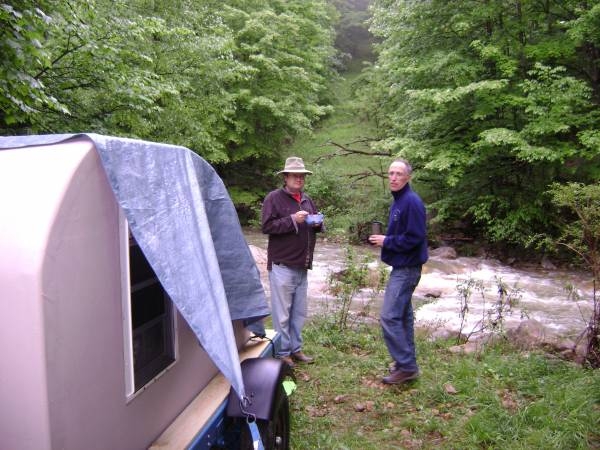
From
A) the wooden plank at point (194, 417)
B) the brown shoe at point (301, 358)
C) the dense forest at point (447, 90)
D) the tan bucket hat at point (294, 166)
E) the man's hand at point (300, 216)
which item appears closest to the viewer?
the wooden plank at point (194, 417)

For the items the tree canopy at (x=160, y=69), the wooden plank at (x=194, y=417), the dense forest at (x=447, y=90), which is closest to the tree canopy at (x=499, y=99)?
the dense forest at (x=447, y=90)

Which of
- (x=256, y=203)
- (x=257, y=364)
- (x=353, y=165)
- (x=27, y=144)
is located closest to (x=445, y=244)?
(x=256, y=203)

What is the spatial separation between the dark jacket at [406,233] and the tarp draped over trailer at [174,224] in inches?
79.5

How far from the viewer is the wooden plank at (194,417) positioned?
256cm

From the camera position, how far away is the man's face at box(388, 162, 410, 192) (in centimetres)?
447

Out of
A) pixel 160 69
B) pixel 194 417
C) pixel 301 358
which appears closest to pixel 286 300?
pixel 301 358

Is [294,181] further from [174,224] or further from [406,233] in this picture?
[174,224]

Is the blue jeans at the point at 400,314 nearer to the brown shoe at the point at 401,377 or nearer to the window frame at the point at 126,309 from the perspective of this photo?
the brown shoe at the point at 401,377

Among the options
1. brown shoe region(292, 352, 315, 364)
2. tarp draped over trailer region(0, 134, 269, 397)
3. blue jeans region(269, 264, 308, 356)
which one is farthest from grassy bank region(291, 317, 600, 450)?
tarp draped over trailer region(0, 134, 269, 397)

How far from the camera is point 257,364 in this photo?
3266mm

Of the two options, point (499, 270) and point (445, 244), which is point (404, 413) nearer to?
point (499, 270)

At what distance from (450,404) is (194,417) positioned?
2.55m

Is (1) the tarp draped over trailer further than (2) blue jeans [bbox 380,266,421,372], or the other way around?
(2) blue jeans [bbox 380,266,421,372]

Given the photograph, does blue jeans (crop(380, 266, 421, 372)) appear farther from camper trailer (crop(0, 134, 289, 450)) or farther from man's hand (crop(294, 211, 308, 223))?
camper trailer (crop(0, 134, 289, 450))
